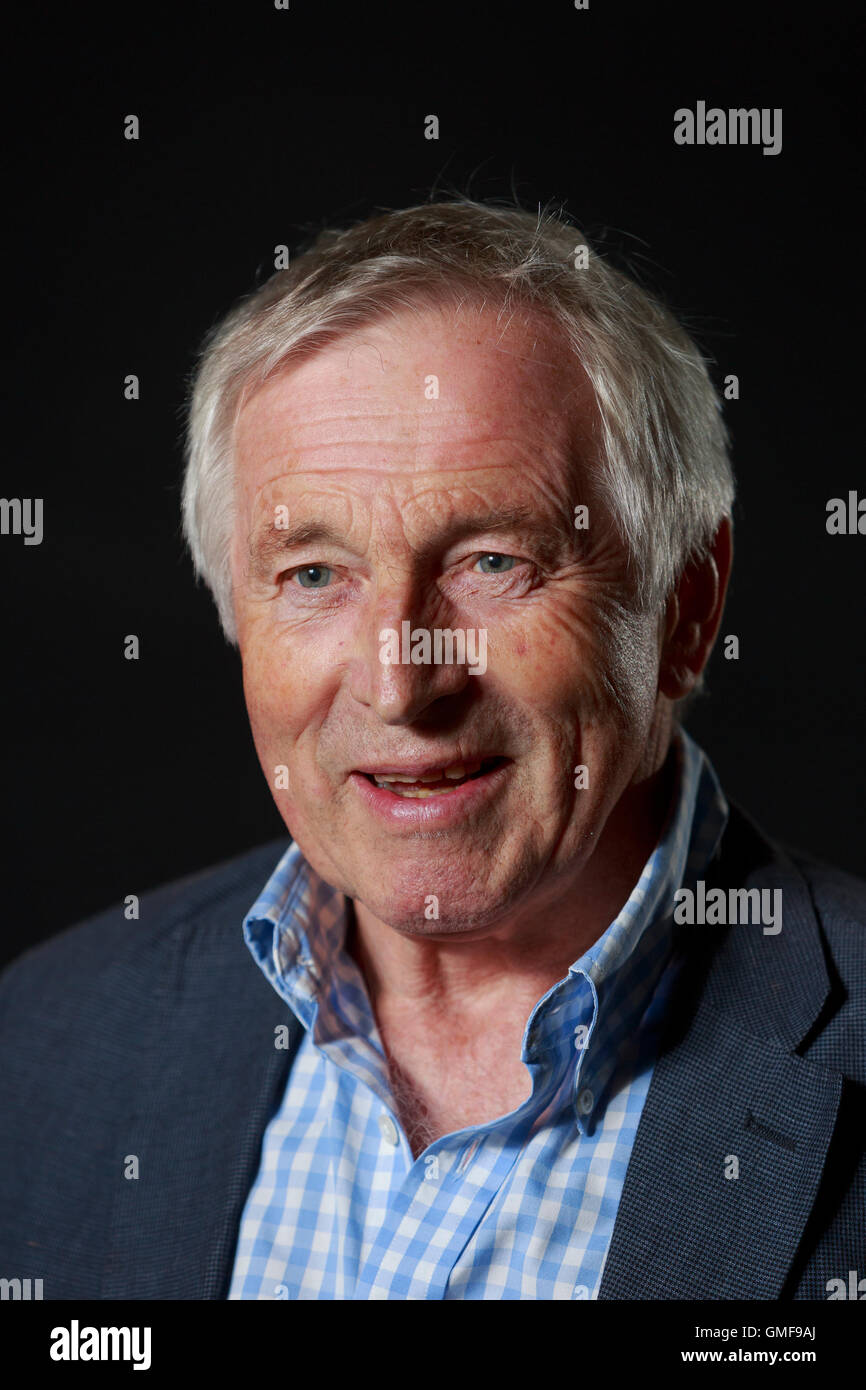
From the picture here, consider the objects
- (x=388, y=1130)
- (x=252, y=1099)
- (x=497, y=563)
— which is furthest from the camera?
(x=252, y=1099)

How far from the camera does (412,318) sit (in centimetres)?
213

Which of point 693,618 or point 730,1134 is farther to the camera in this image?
point 693,618

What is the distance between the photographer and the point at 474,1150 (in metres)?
2.18

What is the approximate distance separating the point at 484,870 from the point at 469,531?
0.48 meters

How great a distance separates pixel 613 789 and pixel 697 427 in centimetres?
62

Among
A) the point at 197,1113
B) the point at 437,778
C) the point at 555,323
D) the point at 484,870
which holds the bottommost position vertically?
the point at 197,1113

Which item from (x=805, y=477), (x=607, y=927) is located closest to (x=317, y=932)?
(x=607, y=927)

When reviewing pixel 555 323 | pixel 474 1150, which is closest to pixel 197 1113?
pixel 474 1150

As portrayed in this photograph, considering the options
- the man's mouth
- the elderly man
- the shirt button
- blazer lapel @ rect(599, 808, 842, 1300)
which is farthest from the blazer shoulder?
blazer lapel @ rect(599, 808, 842, 1300)

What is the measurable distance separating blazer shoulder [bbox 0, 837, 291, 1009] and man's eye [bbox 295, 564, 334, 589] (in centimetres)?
71

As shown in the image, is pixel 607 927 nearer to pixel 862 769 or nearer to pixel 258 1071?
pixel 258 1071

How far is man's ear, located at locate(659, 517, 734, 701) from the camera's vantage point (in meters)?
2.40

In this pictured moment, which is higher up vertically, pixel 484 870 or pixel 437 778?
pixel 437 778

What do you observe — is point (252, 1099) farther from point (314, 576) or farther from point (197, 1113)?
point (314, 576)
